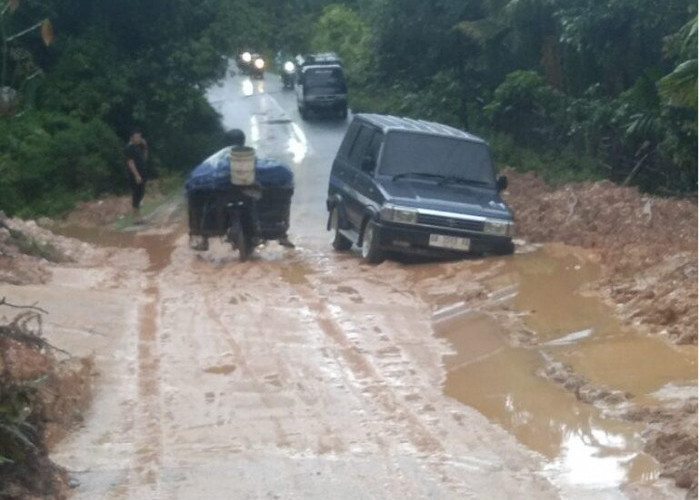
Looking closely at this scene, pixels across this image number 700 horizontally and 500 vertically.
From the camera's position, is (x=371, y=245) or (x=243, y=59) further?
(x=243, y=59)

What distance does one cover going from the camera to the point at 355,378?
400 inches

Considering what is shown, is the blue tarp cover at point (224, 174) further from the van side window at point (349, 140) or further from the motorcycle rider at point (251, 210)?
the van side window at point (349, 140)

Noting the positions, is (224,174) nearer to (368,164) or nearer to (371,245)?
(368,164)

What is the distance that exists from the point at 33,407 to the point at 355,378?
9.94ft

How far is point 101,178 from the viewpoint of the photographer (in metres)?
26.2

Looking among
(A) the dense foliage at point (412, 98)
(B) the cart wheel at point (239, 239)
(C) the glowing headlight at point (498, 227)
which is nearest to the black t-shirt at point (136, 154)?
(A) the dense foliage at point (412, 98)

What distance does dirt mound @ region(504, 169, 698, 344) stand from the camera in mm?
11914

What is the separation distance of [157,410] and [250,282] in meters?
5.88

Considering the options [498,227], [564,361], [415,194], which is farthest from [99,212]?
[564,361]

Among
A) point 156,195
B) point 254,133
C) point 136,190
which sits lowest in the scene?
point 254,133

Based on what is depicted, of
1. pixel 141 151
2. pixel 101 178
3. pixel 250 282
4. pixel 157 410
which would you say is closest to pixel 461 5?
pixel 101 178

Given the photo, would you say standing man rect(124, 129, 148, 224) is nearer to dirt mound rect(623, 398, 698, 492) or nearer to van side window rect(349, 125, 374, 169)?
van side window rect(349, 125, 374, 169)

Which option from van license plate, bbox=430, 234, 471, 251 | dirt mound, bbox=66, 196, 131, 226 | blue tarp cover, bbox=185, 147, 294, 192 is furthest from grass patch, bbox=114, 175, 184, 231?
van license plate, bbox=430, 234, 471, 251

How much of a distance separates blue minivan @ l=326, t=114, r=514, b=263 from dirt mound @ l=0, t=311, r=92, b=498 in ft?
20.9
